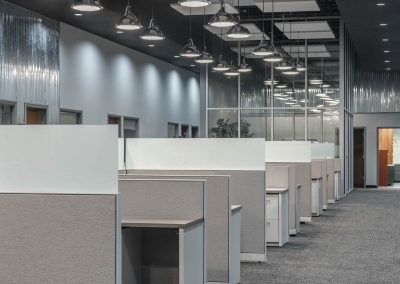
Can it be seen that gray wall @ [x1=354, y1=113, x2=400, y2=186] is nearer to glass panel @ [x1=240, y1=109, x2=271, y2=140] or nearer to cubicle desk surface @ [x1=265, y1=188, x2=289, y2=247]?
glass panel @ [x1=240, y1=109, x2=271, y2=140]

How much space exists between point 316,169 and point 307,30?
5.83 m

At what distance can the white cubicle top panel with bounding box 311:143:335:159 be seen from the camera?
45.5ft

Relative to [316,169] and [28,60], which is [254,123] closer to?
[316,169]

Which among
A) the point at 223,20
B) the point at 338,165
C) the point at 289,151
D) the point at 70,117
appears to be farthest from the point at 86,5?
the point at 338,165

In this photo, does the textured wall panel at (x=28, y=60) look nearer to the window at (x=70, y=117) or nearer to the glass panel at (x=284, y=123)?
the window at (x=70, y=117)

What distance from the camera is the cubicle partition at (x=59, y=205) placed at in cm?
429

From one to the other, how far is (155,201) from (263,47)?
243 inches

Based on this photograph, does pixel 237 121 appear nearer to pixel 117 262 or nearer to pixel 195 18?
pixel 195 18

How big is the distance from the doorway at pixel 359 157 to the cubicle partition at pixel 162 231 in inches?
708

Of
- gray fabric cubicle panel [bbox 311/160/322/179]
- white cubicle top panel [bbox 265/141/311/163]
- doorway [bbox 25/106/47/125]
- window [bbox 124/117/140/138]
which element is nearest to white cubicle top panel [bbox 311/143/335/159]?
gray fabric cubicle panel [bbox 311/160/322/179]

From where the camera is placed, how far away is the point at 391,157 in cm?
2628

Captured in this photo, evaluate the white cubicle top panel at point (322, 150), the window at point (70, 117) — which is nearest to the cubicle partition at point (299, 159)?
the white cubicle top panel at point (322, 150)

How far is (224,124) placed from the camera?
736 inches

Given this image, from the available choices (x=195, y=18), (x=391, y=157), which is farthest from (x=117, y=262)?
(x=391, y=157)
